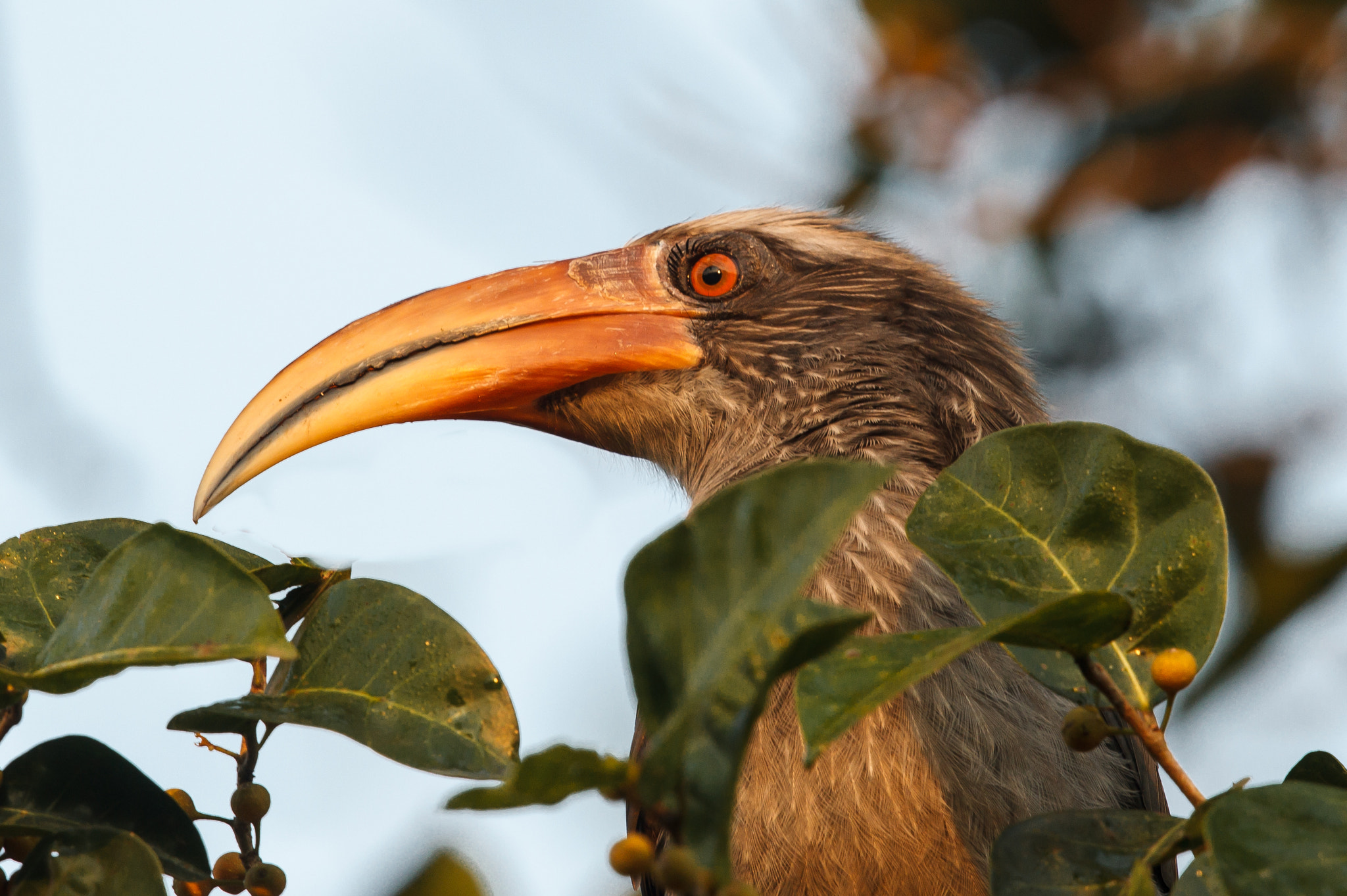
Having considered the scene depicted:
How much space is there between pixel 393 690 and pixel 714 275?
2195 millimetres

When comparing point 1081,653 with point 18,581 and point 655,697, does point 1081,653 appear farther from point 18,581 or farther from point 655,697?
point 18,581

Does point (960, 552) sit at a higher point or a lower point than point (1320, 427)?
lower

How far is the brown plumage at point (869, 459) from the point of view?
2129 mm

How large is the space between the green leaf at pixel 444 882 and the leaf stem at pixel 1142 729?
88 cm

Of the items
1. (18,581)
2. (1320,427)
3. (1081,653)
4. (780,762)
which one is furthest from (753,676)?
(1320,427)

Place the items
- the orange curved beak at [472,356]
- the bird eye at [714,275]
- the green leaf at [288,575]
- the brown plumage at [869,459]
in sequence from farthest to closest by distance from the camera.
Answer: the bird eye at [714,275] → the orange curved beak at [472,356] → the brown plumage at [869,459] → the green leaf at [288,575]

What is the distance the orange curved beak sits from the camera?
2654 millimetres

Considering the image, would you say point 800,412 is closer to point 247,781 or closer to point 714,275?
point 714,275

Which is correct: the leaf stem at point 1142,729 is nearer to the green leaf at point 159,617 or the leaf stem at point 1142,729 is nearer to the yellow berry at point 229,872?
the green leaf at point 159,617

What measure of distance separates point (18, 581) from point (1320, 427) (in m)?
4.76

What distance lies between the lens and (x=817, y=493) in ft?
2.75

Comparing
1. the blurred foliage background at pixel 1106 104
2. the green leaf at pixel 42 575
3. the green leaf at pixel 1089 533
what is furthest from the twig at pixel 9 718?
the blurred foliage background at pixel 1106 104

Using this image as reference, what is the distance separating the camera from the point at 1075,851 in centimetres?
114

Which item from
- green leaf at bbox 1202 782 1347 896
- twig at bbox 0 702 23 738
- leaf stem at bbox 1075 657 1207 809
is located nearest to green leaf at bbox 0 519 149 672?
twig at bbox 0 702 23 738
